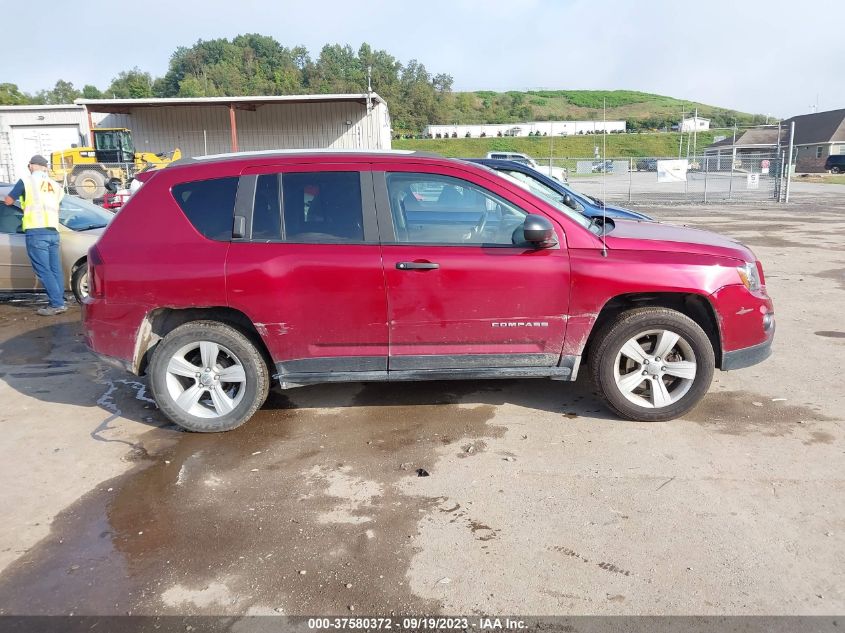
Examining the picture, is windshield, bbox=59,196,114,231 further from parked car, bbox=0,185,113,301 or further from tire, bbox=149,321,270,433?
tire, bbox=149,321,270,433

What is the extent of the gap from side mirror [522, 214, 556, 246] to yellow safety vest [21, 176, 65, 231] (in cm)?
636

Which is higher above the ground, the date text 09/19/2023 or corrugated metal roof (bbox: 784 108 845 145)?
corrugated metal roof (bbox: 784 108 845 145)

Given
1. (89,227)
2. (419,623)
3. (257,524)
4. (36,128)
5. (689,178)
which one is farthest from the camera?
(36,128)

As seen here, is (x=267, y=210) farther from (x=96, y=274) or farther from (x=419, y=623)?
(x=419, y=623)

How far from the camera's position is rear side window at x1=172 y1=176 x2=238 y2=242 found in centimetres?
446

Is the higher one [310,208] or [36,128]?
[36,128]

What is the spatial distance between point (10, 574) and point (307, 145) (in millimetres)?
38981

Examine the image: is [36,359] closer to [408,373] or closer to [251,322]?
[251,322]

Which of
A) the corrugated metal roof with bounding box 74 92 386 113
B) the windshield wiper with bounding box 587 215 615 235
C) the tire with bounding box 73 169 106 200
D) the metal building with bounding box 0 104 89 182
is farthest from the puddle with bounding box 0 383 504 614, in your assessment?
the metal building with bounding box 0 104 89 182

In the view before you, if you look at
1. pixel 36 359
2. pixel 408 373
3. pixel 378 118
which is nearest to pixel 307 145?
pixel 378 118

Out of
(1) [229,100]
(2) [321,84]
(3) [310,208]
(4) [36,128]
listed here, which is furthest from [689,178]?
(2) [321,84]

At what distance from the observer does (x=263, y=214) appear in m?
4.46

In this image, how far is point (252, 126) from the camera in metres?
40.5

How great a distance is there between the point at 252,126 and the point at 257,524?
1590 inches
